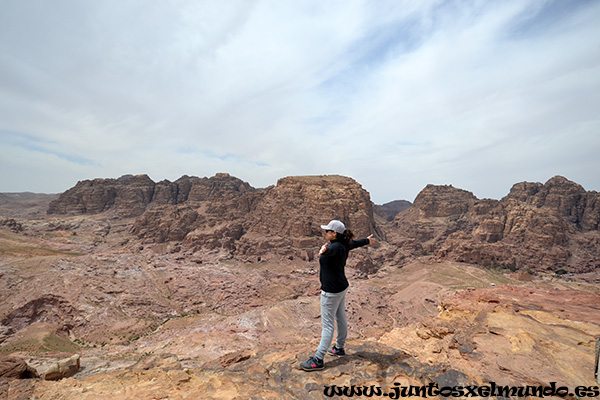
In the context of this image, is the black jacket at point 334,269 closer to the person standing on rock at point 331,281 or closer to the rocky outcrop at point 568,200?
the person standing on rock at point 331,281

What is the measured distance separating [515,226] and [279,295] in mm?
53784

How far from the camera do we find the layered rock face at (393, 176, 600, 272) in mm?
44906

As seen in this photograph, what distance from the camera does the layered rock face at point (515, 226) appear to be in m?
44.9

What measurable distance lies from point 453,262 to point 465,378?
44137 mm

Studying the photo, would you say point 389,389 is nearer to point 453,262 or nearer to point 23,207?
point 453,262

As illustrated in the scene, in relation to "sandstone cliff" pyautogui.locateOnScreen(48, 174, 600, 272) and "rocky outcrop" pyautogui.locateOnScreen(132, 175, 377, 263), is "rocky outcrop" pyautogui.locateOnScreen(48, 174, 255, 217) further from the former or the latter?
"rocky outcrop" pyautogui.locateOnScreen(132, 175, 377, 263)

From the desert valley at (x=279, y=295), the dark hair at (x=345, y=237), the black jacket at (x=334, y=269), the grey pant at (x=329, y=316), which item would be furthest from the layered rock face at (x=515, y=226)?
the black jacket at (x=334, y=269)

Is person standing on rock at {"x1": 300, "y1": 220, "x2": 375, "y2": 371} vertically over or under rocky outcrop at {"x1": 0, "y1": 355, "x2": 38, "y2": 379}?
over

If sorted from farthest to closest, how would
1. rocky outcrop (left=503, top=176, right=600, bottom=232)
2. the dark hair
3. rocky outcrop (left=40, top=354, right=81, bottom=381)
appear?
rocky outcrop (left=503, top=176, right=600, bottom=232), rocky outcrop (left=40, top=354, right=81, bottom=381), the dark hair

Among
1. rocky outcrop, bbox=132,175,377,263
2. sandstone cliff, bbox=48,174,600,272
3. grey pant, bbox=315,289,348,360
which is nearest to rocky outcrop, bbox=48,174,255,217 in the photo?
sandstone cliff, bbox=48,174,600,272

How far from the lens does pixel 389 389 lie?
3889 mm

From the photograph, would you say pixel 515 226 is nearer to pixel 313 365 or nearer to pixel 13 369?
pixel 313 365

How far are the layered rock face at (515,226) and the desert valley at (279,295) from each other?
0.37m

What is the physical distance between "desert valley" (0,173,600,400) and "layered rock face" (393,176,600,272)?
0.37 meters
